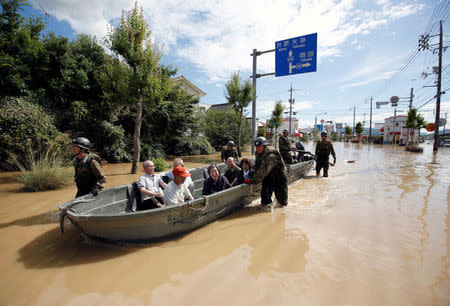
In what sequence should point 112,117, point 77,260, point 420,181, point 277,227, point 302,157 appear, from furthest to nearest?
point 112,117 < point 302,157 < point 420,181 < point 277,227 < point 77,260

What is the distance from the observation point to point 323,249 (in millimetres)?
3145

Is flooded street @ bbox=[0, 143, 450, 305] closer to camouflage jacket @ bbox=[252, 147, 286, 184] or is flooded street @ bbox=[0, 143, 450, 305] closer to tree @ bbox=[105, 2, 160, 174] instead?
camouflage jacket @ bbox=[252, 147, 286, 184]

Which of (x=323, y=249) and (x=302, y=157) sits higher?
(x=302, y=157)

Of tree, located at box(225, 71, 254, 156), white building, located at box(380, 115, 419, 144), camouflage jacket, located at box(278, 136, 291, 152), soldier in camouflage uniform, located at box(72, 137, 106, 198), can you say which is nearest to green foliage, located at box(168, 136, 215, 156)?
tree, located at box(225, 71, 254, 156)

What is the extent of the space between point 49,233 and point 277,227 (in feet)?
13.3

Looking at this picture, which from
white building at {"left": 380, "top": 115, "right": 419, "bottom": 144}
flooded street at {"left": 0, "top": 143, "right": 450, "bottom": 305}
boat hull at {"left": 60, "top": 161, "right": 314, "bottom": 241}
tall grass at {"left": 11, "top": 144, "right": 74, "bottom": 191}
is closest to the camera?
flooded street at {"left": 0, "top": 143, "right": 450, "bottom": 305}

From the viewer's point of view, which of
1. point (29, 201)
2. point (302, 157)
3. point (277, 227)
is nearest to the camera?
point (277, 227)

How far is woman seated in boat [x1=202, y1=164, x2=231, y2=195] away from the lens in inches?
169

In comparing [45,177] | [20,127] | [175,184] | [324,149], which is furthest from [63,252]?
[324,149]

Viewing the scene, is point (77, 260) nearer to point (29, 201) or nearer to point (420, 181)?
point (29, 201)

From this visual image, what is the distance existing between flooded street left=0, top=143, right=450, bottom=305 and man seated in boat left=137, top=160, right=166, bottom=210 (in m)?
0.88

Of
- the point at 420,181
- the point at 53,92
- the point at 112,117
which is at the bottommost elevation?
the point at 420,181

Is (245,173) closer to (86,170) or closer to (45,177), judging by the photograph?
(86,170)

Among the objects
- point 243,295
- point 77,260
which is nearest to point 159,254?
point 77,260
